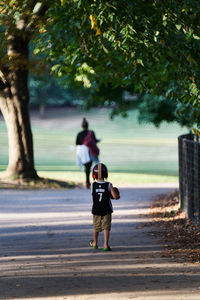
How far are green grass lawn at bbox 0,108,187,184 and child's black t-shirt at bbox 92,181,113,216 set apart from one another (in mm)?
10692

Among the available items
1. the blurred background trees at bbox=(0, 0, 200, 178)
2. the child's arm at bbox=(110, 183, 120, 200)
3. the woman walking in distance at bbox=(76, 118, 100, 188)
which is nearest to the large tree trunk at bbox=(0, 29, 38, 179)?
the woman walking in distance at bbox=(76, 118, 100, 188)

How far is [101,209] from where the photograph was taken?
9.38m

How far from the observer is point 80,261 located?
8.53 m

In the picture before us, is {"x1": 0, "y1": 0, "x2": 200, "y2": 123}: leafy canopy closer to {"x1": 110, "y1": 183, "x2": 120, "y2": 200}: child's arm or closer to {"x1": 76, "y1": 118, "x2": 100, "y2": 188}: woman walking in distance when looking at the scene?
{"x1": 110, "y1": 183, "x2": 120, "y2": 200}: child's arm

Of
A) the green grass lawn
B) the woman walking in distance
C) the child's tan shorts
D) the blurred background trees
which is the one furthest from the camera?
the green grass lawn

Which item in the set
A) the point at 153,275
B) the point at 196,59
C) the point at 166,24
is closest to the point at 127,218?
the point at 196,59

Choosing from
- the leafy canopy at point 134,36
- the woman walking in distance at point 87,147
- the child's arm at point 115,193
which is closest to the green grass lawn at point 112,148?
the woman walking in distance at point 87,147

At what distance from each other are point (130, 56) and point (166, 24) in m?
0.79

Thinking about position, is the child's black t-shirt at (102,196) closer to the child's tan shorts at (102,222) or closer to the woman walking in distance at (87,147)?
the child's tan shorts at (102,222)

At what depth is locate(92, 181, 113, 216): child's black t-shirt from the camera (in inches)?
368

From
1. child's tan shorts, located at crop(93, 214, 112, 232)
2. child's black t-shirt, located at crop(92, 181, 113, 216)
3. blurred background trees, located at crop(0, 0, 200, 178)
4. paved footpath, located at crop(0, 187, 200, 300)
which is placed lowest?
paved footpath, located at crop(0, 187, 200, 300)

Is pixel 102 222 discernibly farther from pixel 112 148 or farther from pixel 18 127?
pixel 112 148

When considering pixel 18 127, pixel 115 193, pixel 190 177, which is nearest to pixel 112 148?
pixel 18 127

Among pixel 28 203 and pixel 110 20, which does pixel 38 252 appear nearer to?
pixel 110 20
